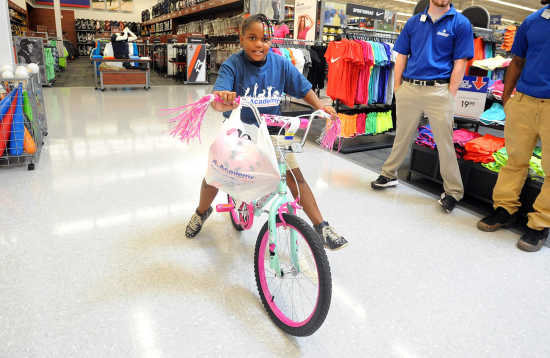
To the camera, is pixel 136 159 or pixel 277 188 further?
pixel 136 159

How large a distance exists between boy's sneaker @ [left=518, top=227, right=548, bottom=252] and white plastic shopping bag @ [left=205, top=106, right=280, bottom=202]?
1910 millimetres

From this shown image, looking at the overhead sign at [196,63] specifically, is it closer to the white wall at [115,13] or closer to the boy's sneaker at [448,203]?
the boy's sneaker at [448,203]

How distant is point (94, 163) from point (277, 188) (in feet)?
9.50

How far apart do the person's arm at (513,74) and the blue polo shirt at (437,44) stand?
12.4 inches

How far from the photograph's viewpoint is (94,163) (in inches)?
147

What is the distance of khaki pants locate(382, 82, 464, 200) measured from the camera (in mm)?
2867

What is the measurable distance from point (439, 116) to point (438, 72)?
0.33m

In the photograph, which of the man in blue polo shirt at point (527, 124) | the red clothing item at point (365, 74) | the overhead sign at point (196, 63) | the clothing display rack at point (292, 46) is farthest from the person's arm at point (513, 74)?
the overhead sign at point (196, 63)

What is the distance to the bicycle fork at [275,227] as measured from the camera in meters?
1.51

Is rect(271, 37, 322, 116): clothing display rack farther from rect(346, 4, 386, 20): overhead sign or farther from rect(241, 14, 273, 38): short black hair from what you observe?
rect(241, 14, 273, 38): short black hair

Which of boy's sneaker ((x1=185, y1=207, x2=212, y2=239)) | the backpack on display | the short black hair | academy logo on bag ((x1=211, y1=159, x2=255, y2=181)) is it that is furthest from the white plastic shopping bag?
the backpack on display

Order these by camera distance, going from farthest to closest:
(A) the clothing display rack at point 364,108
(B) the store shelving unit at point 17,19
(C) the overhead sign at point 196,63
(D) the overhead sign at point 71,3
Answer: (D) the overhead sign at point 71,3 → (B) the store shelving unit at point 17,19 → (C) the overhead sign at point 196,63 → (A) the clothing display rack at point 364,108

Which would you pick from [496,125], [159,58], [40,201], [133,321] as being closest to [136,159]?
[40,201]

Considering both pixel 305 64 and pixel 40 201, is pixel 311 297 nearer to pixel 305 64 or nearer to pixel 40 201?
pixel 40 201
